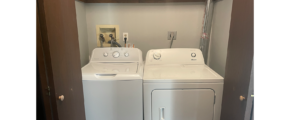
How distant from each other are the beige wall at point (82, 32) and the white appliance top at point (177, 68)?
2.55ft

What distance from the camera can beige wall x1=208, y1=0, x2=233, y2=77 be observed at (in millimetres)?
1628

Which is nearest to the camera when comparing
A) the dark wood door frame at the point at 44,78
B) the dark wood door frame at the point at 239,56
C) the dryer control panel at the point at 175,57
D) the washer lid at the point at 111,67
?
the dark wood door frame at the point at 44,78

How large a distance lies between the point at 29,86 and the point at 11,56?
123 millimetres

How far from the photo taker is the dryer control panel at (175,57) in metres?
1.73

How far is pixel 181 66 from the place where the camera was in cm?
168

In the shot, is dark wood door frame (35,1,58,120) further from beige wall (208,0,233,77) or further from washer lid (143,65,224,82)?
beige wall (208,0,233,77)

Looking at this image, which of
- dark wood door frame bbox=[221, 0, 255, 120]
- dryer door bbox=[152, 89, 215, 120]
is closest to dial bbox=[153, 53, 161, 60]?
dryer door bbox=[152, 89, 215, 120]

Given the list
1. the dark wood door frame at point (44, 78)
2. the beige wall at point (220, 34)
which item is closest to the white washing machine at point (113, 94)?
the dark wood door frame at point (44, 78)

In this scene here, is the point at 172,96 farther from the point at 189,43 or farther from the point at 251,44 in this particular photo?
the point at 189,43

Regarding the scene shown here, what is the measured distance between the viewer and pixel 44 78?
737 millimetres

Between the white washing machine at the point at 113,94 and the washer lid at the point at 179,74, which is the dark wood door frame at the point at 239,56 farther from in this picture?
the white washing machine at the point at 113,94

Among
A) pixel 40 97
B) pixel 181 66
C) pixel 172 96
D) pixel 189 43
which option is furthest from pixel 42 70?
pixel 189 43

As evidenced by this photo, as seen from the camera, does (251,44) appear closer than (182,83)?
Yes

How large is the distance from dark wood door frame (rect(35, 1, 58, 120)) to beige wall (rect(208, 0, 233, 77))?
4.95ft
